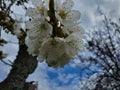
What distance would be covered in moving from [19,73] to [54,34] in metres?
4.95

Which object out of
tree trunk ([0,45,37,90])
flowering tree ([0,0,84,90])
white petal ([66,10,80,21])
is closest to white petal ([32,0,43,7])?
flowering tree ([0,0,84,90])

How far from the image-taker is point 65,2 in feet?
4.61

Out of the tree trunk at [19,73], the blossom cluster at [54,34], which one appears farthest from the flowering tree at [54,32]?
the tree trunk at [19,73]

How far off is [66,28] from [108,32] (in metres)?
15.5

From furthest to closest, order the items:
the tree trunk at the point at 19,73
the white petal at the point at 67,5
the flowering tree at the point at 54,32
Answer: the tree trunk at the point at 19,73
the white petal at the point at 67,5
the flowering tree at the point at 54,32

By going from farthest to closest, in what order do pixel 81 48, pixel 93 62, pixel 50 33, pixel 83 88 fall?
pixel 93 62 < pixel 83 88 < pixel 81 48 < pixel 50 33

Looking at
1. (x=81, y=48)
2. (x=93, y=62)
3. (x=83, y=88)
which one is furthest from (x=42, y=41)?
(x=93, y=62)

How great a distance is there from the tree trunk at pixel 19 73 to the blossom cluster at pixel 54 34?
182 inches

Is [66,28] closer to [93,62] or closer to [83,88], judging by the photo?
[83,88]

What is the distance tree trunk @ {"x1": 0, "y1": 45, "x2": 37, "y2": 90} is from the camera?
19.4 ft

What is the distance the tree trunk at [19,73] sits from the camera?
5.92m

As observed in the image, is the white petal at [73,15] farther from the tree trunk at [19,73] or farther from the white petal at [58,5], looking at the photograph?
the tree trunk at [19,73]

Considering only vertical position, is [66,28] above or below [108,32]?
below

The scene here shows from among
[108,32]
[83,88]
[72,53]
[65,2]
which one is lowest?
[72,53]
